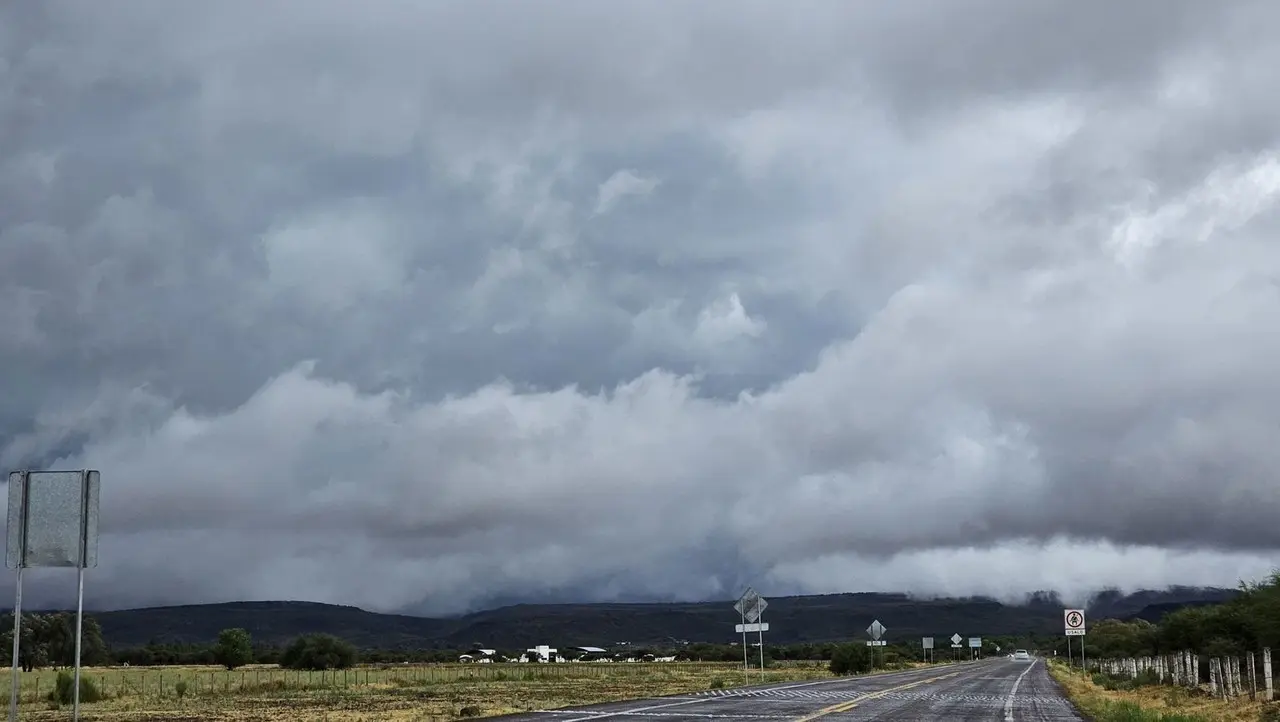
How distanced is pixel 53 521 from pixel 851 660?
10071 centimetres

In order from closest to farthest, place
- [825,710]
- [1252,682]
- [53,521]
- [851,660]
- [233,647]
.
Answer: [53,521] < [825,710] < [1252,682] < [851,660] < [233,647]

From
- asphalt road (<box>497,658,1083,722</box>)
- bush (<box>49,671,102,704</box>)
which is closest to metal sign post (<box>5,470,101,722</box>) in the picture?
asphalt road (<box>497,658,1083,722</box>)

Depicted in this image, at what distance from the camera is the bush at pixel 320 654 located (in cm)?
12575

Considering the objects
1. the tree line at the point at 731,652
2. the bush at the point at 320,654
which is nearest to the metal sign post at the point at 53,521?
the tree line at the point at 731,652

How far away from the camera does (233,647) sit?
484ft

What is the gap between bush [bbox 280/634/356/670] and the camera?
126m

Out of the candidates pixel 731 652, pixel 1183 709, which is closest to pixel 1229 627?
pixel 1183 709

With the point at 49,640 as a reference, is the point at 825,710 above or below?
above

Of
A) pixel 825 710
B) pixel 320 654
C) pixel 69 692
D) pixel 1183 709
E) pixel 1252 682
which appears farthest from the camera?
pixel 320 654

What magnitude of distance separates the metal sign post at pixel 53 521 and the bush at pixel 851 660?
96123 millimetres

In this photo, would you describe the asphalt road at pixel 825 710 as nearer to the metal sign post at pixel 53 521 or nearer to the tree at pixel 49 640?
the metal sign post at pixel 53 521

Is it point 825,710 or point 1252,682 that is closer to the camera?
point 825,710

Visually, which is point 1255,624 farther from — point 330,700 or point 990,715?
point 330,700

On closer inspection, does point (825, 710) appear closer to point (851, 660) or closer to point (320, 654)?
point (851, 660)
